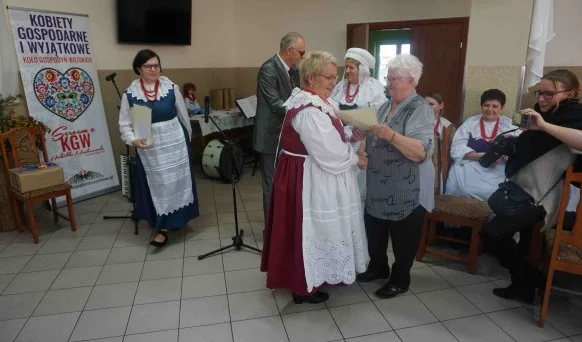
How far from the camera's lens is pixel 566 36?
3244 millimetres

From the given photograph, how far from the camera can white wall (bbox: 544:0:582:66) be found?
319 centimetres

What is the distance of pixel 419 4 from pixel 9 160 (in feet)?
A: 15.2

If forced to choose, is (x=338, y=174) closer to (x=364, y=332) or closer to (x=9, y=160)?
(x=364, y=332)

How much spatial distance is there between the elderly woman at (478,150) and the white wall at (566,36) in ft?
2.40

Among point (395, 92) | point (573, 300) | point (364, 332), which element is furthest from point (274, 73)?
point (573, 300)

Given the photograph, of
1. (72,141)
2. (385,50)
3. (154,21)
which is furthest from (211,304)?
(385,50)

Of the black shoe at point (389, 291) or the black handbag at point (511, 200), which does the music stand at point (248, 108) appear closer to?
the black shoe at point (389, 291)

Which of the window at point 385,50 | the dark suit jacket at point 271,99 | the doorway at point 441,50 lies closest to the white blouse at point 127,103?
the dark suit jacket at point 271,99

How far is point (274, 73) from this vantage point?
2867 millimetres

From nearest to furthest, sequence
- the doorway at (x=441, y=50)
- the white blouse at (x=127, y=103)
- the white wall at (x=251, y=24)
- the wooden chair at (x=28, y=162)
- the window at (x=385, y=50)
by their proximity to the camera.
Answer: the white blouse at (x=127, y=103), the wooden chair at (x=28, y=162), the white wall at (x=251, y=24), the doorway at (x=441, y=50), the window at (x=385, y=50)

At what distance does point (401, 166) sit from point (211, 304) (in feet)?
4.45

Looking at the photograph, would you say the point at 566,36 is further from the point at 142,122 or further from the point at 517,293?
the point at 142,122

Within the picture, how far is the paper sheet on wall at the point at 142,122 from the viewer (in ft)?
9.09

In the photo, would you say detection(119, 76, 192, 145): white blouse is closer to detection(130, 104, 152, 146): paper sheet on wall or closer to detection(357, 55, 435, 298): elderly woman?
detection(130, 104, 152, 146): paper sheet on wall
